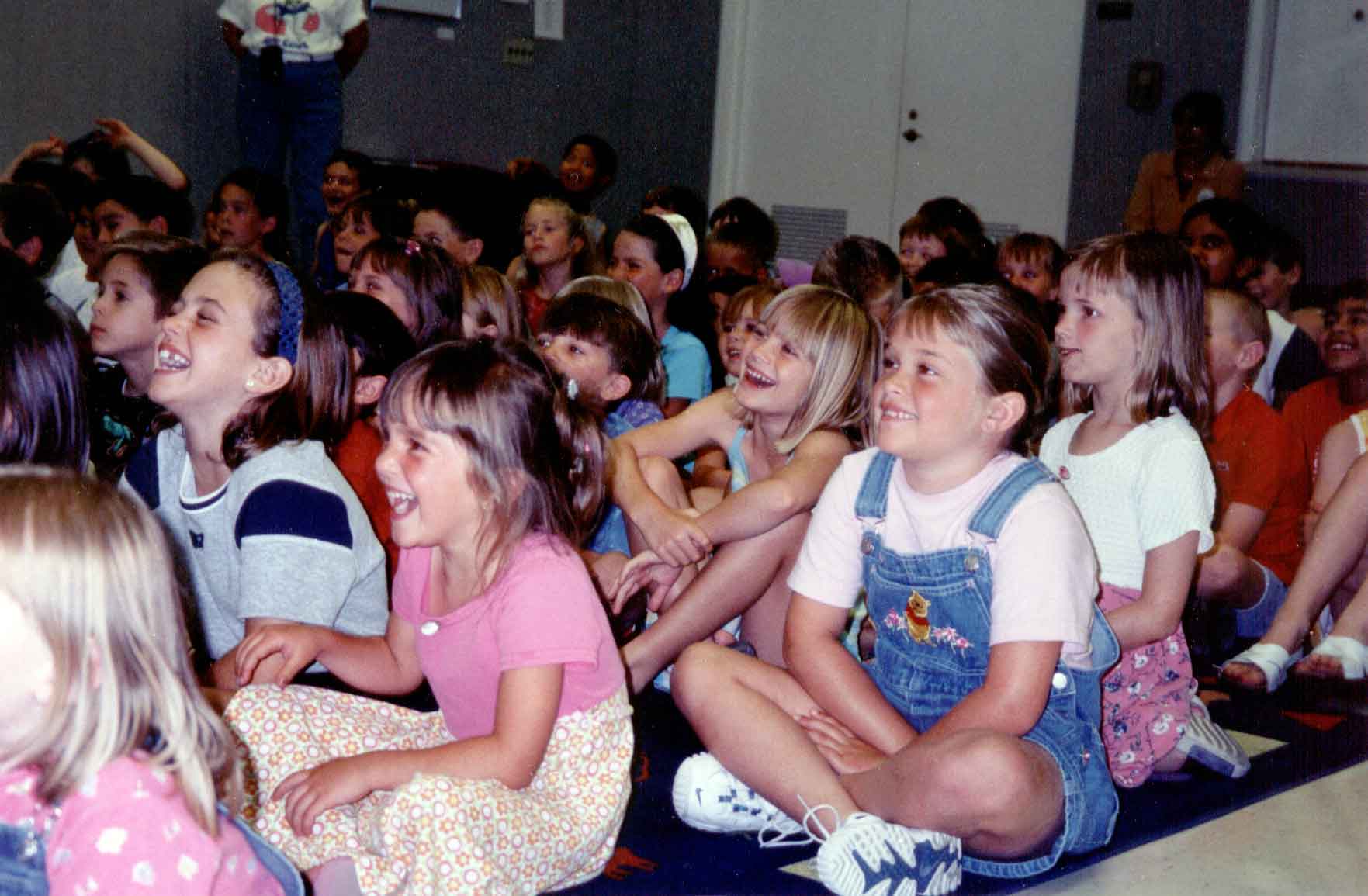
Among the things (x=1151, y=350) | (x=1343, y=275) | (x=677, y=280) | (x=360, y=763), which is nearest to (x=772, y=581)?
(x=1151, y=350)

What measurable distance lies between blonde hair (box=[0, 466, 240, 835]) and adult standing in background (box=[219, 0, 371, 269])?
487 cm

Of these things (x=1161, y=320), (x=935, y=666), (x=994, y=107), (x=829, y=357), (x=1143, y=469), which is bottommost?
(x=935, y=666)

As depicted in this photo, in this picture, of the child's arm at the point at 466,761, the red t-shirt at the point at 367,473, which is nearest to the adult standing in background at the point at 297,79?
the red t-shirt at the point at 367,473

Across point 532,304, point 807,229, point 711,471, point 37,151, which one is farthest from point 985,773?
point 807,229

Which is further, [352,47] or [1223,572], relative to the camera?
[352,47]

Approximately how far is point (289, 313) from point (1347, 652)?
1980 mm

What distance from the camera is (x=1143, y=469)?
2.15 metres

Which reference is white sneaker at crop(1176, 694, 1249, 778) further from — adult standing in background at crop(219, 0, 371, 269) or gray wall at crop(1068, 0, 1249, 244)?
adult standing in background at crop(219, 0, 371, 269)

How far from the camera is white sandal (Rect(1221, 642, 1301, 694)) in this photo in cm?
271

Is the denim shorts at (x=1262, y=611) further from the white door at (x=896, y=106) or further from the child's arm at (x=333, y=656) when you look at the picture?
the white door at (x=896, y=106)

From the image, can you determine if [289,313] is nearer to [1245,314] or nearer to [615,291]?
[615,291]

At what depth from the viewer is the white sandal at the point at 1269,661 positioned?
2.71 m

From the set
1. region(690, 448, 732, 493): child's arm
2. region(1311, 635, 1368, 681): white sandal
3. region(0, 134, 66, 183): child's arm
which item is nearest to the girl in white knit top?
region(1311, 635, 1368, 681): white sandal

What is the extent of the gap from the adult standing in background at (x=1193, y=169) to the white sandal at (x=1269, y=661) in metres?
3.02
